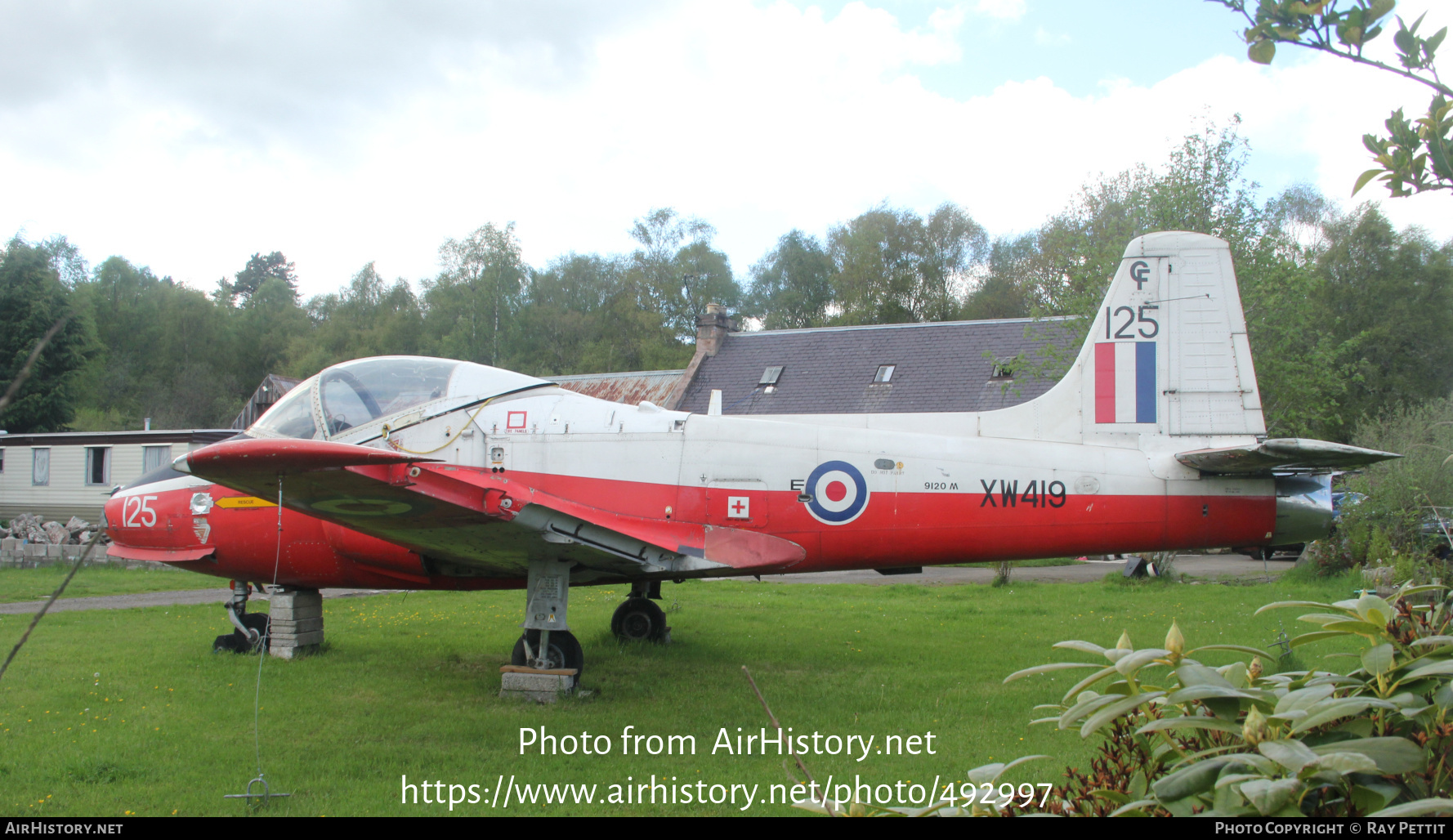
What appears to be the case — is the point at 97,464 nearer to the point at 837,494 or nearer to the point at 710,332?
the point at 710,332

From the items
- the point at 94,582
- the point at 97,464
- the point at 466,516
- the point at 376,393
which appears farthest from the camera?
the point at 97,464

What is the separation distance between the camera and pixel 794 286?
5606 cm

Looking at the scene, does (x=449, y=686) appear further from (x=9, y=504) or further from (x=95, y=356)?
(x=95, y=356)

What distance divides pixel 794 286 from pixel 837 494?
49.7 metres

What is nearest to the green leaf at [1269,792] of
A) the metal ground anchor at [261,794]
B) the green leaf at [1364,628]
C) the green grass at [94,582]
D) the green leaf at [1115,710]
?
the green leaf at [1115,710]

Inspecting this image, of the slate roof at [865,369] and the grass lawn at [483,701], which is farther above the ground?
the slate roof at [865,369]

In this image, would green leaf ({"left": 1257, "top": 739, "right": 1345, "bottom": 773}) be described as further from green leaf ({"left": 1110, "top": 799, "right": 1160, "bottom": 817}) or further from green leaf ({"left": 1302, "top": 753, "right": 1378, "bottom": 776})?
green leaf ({"left": 1110, "top": 799, "right": 1160, "bottom": 817})

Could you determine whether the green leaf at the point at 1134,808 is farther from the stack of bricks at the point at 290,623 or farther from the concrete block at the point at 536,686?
the stack of bricks at the point at 290,623

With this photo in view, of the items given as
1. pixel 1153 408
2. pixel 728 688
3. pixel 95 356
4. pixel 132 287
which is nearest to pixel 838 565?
pixel 728 688

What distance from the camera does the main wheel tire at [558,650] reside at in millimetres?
7566

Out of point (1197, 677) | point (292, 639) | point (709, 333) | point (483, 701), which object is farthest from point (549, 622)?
point (709, 333)

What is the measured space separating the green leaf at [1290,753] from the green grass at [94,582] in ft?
61.6

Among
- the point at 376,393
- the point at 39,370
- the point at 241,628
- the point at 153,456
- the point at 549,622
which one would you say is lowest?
the point at 241,628
